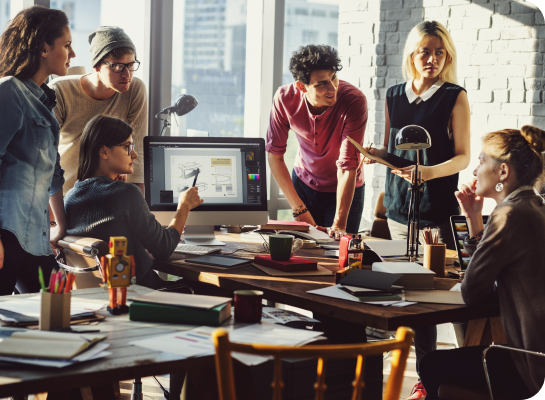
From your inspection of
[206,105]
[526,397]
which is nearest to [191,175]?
[526,397]

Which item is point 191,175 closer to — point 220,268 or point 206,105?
point 220,268

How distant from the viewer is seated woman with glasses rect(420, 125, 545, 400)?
1520 mm

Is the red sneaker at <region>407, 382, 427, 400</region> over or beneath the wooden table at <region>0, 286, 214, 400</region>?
beneath

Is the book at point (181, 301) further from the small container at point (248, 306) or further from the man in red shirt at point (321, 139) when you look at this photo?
the man in red shirt at point (321, 139)

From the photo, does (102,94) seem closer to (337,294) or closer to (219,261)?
(219,261)

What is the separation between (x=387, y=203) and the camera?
10.5ft

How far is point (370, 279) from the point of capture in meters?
1.74

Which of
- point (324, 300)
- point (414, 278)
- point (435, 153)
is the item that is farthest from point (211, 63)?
point (324, 300)

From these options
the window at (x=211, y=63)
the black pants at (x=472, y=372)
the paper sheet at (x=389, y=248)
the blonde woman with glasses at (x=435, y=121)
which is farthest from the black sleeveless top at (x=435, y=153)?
the window at (x=211, y=63)

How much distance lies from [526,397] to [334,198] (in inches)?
70.4

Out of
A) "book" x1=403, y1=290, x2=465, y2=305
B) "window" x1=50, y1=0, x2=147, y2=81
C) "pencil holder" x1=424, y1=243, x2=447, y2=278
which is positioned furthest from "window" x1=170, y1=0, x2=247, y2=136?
"book" x1=403, y1=290, x2=465, y2=305

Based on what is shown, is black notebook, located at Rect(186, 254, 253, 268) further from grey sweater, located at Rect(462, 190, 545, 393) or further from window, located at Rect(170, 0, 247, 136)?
window, located at Rect(170, 0, 247, 136)

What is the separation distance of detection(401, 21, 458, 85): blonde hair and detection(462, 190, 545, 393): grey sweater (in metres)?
1.56

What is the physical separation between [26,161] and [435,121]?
193 centimetres
